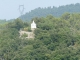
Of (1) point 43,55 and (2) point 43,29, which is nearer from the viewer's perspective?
(1) point 43,55

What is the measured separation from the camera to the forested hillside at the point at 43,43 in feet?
134

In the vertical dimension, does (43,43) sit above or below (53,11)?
below

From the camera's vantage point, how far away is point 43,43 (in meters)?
43.6

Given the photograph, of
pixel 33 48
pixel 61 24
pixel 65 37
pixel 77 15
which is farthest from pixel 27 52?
pixel 77 15

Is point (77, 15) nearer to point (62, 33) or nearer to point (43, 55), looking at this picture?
point (62, 33)

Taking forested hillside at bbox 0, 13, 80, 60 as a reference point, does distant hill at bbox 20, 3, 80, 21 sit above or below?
above

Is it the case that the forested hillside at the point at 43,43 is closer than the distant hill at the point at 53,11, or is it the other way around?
the forested hillside at the point at 43,43

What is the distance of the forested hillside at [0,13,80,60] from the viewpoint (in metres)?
41.0

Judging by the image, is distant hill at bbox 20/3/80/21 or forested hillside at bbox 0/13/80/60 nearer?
forested hillside at bbox 0/13/80/60

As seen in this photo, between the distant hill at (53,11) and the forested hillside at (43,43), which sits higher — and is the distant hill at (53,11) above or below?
above

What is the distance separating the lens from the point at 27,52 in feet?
136

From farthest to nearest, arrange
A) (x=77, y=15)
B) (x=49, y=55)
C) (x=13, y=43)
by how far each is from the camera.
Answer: (x=77, y=15) < (x=13, y=43) < (x=49, y=55)

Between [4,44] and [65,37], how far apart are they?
17.1 ft

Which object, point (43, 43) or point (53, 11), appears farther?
point (53, 11)
